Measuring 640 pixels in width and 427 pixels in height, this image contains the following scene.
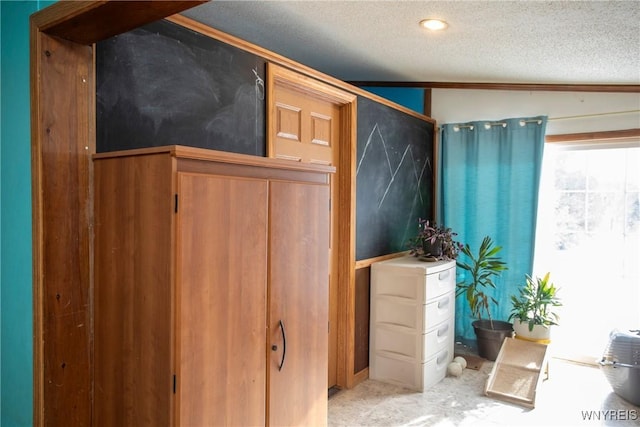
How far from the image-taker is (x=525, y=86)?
3.84m

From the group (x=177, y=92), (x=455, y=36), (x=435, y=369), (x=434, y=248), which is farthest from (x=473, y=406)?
(x=177, y=92)

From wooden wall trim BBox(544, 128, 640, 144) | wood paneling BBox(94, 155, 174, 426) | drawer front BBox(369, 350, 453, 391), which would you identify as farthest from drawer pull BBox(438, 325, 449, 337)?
wood paneling BBox(94, 155, 174, 426)

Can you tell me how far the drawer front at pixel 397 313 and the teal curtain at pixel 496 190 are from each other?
3.62ft

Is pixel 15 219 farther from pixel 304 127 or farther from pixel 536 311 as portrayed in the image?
pixel 536 311

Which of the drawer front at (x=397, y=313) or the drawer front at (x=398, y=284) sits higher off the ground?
the drawer front at (x=398, y=284)

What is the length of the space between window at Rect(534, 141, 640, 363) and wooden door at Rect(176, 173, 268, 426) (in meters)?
2.97

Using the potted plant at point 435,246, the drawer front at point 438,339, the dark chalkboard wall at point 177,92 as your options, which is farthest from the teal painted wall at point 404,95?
the drawer front at point 438,339

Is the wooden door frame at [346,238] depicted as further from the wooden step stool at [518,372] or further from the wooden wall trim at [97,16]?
the wooden wall trim at [97,16]

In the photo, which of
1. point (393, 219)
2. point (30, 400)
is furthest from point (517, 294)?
point (30, 400)

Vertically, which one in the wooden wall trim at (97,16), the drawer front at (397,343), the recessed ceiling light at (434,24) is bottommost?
the drawer front at (397,343)

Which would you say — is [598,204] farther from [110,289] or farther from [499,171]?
[110,289]

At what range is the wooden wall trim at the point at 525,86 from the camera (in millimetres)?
3535

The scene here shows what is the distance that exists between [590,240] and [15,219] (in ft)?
12.5

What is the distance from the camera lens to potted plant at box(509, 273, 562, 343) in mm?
3568
